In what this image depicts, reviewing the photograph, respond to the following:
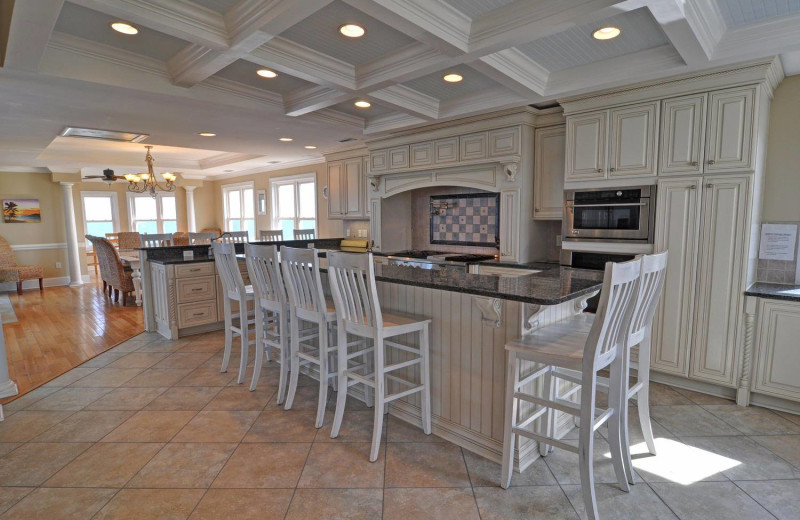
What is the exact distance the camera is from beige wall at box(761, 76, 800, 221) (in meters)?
2.97

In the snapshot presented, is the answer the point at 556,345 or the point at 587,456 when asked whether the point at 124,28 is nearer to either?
the point at 556,345

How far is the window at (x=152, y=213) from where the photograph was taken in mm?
9562

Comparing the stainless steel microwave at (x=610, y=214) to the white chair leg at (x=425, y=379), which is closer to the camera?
the white chair leg at (x=425, y=379)

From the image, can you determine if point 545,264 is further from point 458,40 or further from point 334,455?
point 334,455

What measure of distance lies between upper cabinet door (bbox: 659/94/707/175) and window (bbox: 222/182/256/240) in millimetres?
7869

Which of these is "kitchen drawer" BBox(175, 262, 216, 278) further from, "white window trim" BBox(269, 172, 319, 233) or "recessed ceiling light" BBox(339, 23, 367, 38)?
"white window trim" BBox(269, 172, 319, 233)

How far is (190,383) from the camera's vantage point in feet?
10.7

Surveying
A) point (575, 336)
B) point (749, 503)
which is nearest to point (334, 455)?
point (575, 336)

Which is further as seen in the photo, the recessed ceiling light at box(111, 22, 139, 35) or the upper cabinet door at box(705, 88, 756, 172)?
the upper cabinet door at box(705, 88, 756, 172)

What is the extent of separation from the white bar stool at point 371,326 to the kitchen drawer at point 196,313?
2842 millimetres

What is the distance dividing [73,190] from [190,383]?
8.00 metres

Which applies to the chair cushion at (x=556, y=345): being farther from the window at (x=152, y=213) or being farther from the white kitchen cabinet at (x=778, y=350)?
the window at (x=152, y=213)

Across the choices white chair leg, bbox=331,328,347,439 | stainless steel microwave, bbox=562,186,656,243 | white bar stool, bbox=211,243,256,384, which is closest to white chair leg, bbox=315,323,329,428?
white chair leg, bbox=331,328,347,439

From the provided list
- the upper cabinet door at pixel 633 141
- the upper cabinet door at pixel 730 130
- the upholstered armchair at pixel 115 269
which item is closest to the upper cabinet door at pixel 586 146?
the upper cabinet door at pixel 633 141
